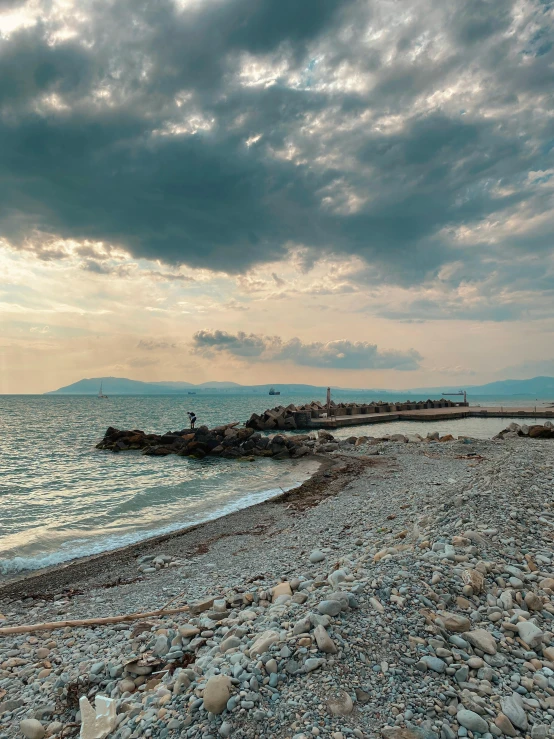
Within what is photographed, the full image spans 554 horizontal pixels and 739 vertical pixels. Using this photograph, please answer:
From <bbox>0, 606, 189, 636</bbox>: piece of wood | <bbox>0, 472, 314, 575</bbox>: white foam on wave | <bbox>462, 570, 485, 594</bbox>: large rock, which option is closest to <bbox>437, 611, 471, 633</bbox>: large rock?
<bbox>462, 570, 485, 594</bbox>: large rock

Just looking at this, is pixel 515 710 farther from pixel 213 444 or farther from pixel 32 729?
pixel 213 444

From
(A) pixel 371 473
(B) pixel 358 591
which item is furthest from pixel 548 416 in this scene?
(B) pixel 358 591

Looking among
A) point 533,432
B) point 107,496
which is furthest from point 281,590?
point 533,432

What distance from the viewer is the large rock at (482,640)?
128 inches

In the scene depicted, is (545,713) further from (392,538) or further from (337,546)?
(337,546)

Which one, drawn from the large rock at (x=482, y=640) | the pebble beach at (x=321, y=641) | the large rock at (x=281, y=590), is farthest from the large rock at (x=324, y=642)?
the large rock at (x=281, y=590)

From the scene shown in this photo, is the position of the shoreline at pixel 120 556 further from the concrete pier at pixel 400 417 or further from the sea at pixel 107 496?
the concrete pier at pixel 400 417

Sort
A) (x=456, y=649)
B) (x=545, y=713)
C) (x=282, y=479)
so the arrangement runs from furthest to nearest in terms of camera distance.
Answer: (x=282, y=479)
(x=456, y=649)
(x=545, y=713)

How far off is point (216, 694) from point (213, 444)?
21.8 m

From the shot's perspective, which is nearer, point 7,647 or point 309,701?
point 309,701

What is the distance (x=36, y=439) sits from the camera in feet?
108

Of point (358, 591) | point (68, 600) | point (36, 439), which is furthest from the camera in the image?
point (36, 439)

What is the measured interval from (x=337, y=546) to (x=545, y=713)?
4.63 metres

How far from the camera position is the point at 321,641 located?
3322mm
